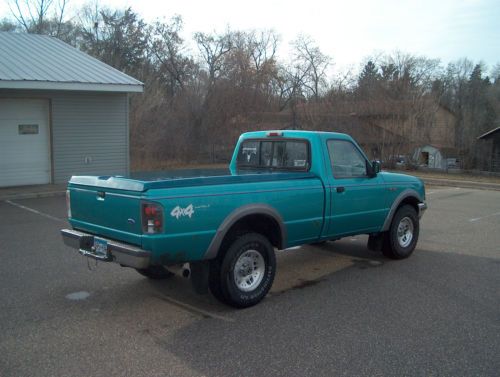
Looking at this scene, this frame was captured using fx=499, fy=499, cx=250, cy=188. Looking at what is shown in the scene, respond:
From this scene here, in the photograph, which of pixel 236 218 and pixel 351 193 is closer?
pixel 236 218

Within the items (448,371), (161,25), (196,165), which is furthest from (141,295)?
(161,25)

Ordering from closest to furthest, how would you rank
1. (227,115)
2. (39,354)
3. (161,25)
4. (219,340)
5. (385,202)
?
(39,354) → (219,340) → (385,202) → (227,115) → (161,25)

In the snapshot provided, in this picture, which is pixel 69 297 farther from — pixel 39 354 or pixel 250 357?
pixel 250 357

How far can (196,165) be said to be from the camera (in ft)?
78.5

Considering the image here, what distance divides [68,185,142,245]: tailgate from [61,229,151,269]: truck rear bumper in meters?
0.08

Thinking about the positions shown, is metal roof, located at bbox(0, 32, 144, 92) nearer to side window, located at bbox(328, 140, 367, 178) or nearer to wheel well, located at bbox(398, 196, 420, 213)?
side window, located at bbox(328, 140, 367, 178)

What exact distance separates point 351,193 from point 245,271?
194 centimetres

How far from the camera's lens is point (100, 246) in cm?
509

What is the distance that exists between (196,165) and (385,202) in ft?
57.1

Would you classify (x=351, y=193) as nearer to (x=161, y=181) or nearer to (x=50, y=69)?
(x=161, y=181)

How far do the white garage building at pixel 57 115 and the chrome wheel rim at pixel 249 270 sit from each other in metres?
9.08

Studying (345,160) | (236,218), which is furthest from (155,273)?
(345,160)

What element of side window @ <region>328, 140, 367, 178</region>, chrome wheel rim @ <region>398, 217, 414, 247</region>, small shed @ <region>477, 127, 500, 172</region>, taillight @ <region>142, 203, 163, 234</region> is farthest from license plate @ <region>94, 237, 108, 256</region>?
small shed @ <region>477, 127, 500, 172</region>

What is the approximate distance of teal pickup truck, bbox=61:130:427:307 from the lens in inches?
184
